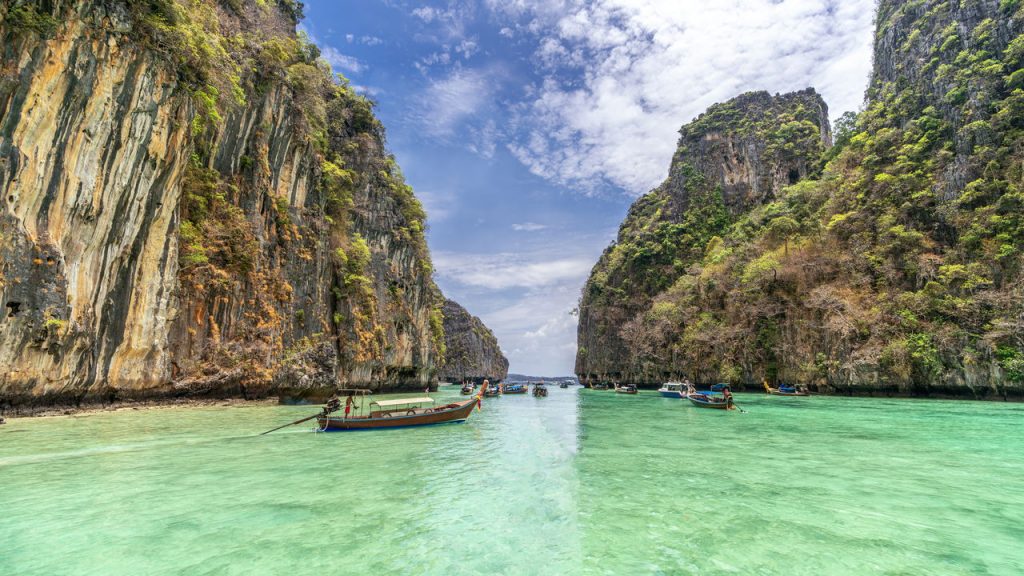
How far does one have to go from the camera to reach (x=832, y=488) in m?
7.98

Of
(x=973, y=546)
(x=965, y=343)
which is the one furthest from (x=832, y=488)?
(x=965, y=343)

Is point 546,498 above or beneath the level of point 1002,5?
beneath

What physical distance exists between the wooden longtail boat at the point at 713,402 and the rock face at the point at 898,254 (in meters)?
11.6

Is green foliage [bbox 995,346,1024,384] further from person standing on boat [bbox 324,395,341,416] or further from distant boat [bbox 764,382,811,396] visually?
person standing on boat [bbox 324,395,341,416]

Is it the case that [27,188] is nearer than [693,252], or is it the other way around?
[27,188]

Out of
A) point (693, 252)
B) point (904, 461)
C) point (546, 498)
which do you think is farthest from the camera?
point (693, 252)

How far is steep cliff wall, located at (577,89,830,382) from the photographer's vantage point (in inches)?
2146

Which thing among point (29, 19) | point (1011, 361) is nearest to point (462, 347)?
point (1011, 361)

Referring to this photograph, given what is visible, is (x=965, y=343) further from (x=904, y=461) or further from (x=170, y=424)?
(x=170, y=424)

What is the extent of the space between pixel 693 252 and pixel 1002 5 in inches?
1183

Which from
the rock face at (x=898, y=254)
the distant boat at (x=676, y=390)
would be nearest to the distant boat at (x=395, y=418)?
the distant boat at (x=676, y=390)

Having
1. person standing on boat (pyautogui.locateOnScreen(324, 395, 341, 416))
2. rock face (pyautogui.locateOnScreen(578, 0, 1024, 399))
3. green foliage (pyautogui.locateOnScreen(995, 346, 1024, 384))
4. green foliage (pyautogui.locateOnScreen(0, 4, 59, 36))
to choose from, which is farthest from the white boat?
green foliage (pyautogui.locateOnScreen(0, 4, 59, 36))

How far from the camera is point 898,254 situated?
29.3 meters

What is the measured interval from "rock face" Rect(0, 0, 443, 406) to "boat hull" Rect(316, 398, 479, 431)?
8745mm
